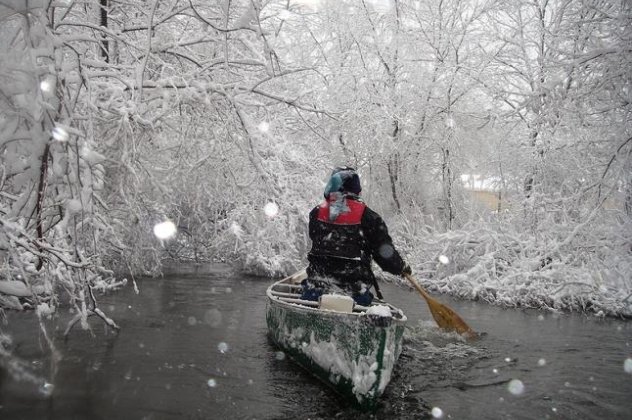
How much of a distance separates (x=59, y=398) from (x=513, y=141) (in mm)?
13399

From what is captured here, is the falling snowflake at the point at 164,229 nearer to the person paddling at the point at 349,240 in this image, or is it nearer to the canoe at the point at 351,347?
the person paddling at the point at 349,240

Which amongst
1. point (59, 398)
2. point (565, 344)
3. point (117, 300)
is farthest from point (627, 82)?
point (117, 300)

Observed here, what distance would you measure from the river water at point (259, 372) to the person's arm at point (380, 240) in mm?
1383

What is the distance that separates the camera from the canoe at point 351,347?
4715mm

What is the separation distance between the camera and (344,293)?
5.84 meters

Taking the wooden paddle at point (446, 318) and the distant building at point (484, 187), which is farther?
the distant building at point (484, 187)

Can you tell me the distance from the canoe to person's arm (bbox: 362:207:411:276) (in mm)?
512

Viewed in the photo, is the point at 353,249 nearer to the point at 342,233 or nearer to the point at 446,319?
the point at 342,233

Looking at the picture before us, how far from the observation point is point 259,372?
602 centimetres

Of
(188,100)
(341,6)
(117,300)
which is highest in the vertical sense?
(341,6)

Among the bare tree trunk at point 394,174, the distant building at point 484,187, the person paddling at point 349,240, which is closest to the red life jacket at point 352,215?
the person paddling at point 349,240

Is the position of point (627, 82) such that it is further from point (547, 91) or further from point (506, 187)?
point (506, 187)

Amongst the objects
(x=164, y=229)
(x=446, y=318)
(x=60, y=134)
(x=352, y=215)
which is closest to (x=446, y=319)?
(x=446, y=318)

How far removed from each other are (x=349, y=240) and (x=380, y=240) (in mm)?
338
